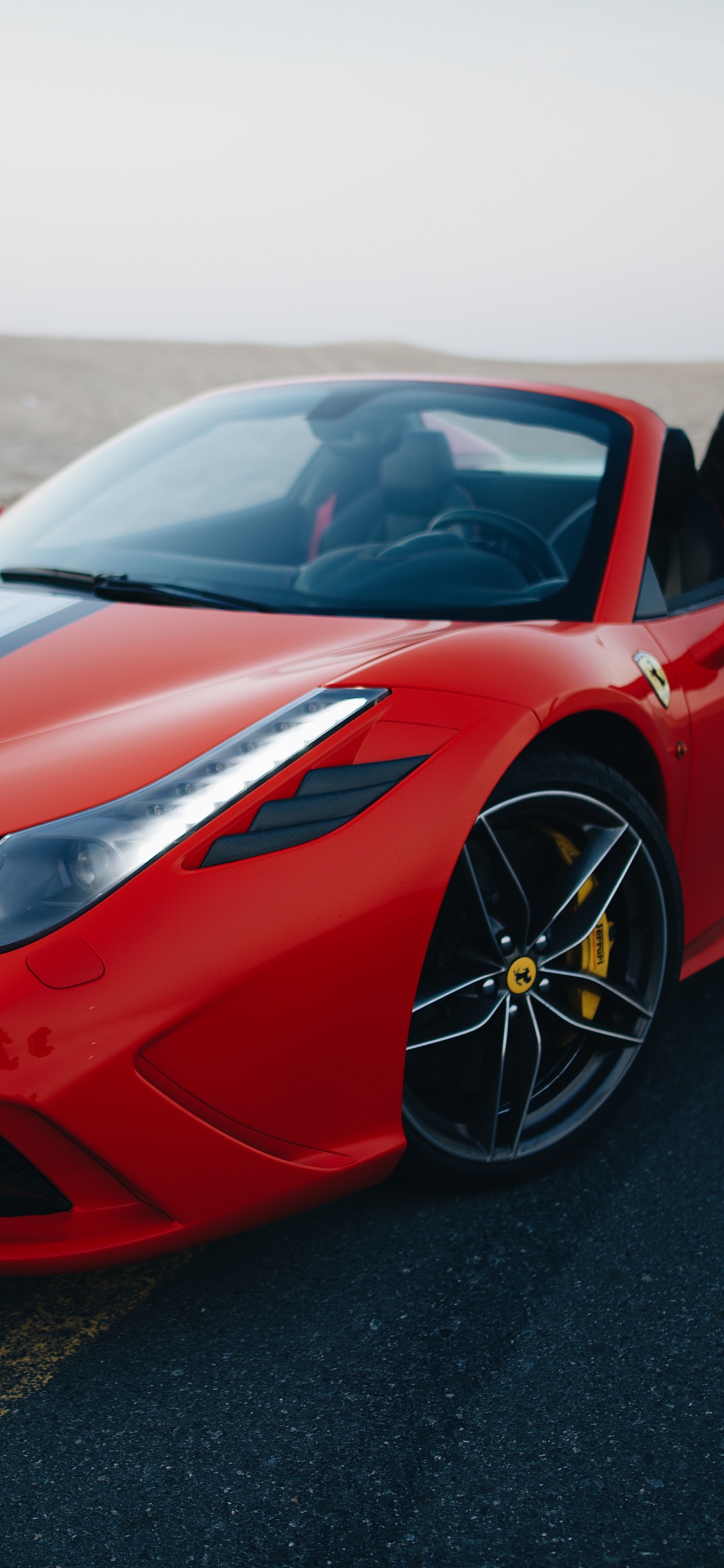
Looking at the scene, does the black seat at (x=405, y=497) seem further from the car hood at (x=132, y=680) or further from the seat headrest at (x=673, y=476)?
Result: the car hood at (x=132, y=680)

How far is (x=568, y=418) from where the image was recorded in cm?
247

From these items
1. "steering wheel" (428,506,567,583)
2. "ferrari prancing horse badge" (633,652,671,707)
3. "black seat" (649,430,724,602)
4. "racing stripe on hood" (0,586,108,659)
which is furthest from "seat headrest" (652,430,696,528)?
"racing stripe on hood" (0,586,108,659)

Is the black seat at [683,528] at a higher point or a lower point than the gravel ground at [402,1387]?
higher

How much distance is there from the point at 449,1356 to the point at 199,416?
2.17 meters

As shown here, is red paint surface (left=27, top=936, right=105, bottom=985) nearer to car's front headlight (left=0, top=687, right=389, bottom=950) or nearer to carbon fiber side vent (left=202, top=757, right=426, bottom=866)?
car's front headlight (left=0, top=687, right=389, bottom=950)

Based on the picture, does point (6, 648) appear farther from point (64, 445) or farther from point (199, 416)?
point (64, 445)

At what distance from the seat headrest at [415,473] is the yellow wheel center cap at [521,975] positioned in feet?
4.10

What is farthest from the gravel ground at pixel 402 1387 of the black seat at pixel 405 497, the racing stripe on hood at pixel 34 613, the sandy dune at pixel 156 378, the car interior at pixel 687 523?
the sandy dune at pixel 156 378

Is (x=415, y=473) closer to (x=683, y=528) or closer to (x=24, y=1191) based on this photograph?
(x=683, y=528)

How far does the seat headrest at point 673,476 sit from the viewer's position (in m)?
2.44

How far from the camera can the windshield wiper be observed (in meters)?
2.08

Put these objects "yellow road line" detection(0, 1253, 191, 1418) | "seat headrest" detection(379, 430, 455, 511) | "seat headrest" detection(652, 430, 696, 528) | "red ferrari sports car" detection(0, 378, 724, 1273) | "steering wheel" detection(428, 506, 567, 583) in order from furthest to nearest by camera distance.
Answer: "seat headrest" detection(379, 430, 455, 511), "seat headrest" detection(652, 430, 696, 528), "steering wheel" detection(428, 506, 567, 583), "yellow road line" detection(0, 1253, 191, 1418), "red ferrari sports car" detection(0, 378, 724, 1273)

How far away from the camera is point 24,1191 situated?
135 centimetres

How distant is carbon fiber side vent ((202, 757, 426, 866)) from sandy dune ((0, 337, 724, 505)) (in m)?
11.2
